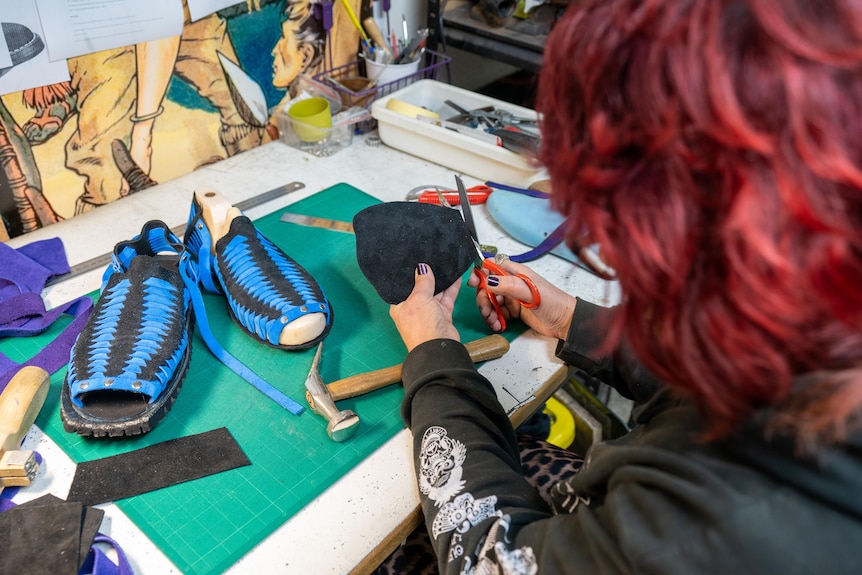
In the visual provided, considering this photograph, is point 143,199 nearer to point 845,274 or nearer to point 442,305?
point 442,305

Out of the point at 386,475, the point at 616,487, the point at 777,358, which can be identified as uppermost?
the point at 777,358

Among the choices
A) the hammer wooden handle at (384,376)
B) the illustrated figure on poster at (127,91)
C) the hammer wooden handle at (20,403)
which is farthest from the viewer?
the illustrated figure on poster at (127,91)

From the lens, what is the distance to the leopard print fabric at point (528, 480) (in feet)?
2.50

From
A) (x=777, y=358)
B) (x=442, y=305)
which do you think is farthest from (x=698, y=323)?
(x=442, y=305)

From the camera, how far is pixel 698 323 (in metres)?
0.38

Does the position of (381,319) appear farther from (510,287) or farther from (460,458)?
(460,458)

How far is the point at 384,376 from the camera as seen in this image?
80 cm

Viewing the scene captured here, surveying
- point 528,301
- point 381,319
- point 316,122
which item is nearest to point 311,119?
point 316,122

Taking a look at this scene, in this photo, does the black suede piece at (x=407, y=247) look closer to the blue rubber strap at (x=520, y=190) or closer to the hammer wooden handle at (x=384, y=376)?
the hammer wooden handle at (x=384, y=376)

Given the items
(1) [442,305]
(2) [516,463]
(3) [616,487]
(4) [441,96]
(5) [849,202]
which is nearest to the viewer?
(5) [849,202]

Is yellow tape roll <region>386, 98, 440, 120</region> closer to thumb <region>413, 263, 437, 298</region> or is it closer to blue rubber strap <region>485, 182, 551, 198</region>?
blue rubber strap <region>485, 182, 551, 198</region>

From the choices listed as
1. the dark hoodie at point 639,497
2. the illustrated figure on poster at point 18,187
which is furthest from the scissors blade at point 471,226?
the illustrated figure on poster at point 18,187

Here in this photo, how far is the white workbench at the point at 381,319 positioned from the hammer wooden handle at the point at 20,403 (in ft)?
0.11

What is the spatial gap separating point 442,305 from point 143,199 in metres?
0.67
